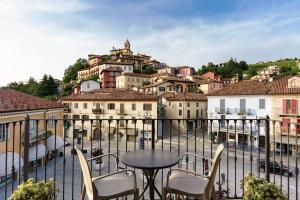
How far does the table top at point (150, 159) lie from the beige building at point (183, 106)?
34.1 metres

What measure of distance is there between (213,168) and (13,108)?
1647cm

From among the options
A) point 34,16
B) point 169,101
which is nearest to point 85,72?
point 169,101

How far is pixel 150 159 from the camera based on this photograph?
9.75ft

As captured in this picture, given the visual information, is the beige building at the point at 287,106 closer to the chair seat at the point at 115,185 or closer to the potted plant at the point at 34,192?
the chair seat at the point at 115,185

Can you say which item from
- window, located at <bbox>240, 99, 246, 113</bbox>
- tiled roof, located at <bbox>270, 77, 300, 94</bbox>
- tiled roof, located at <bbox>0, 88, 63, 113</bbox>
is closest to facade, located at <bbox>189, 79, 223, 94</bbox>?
window, located at <bbox>240, 99, 246, 113</bbox>

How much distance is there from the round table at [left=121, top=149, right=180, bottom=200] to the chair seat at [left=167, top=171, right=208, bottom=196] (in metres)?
0.26

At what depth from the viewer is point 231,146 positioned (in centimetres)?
2652

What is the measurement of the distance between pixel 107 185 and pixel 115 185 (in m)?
0.10

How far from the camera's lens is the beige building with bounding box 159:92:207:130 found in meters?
37.4

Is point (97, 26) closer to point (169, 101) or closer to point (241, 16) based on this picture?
point (241, 16)

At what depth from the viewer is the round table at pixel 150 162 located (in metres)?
2.70

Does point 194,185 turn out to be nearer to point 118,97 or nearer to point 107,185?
point 107,185

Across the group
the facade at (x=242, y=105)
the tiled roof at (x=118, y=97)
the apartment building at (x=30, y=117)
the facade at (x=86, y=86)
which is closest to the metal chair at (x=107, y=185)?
the apartment building at (x=30, y=117)

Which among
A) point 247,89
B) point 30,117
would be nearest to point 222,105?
point 247,89
